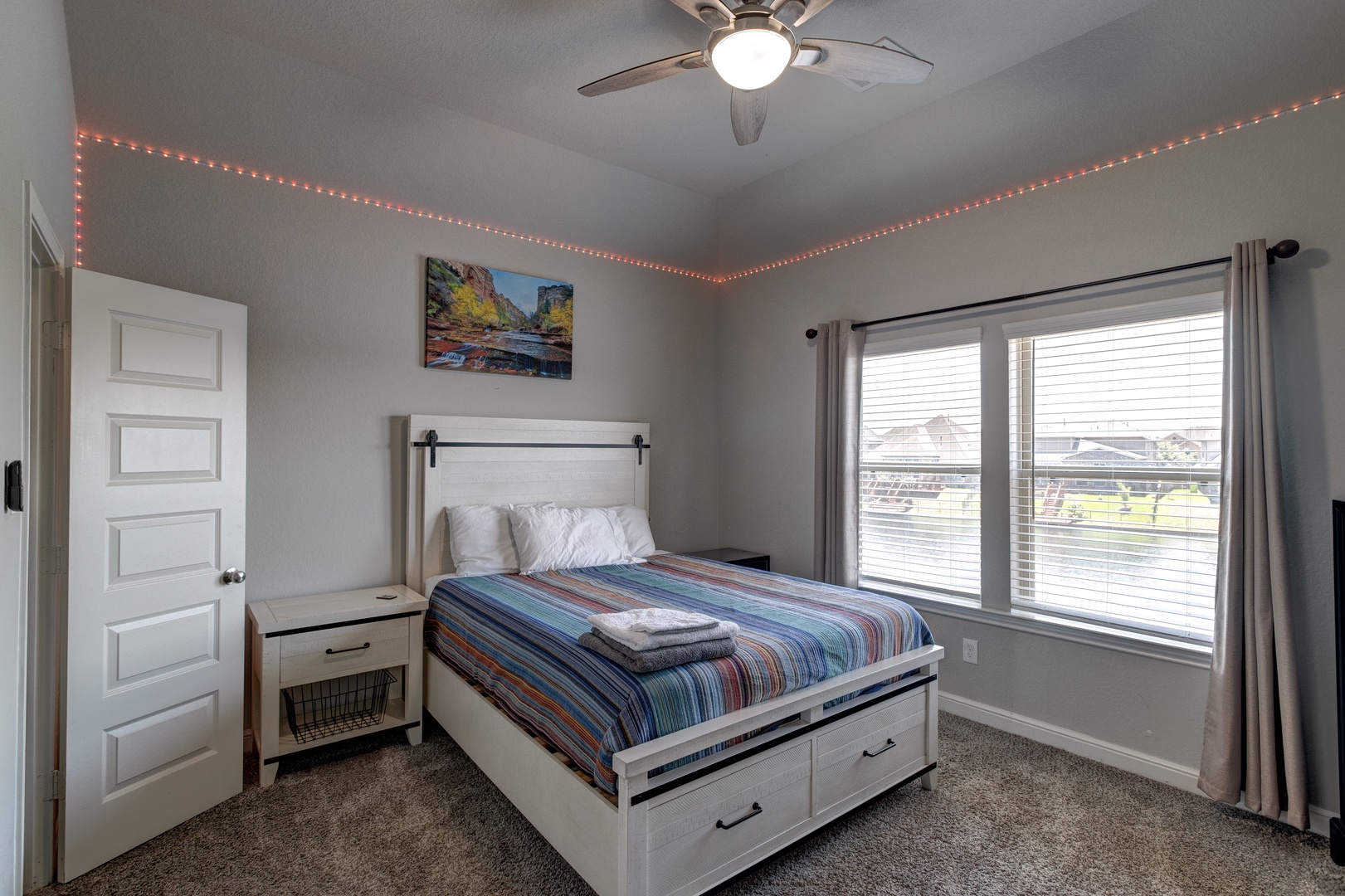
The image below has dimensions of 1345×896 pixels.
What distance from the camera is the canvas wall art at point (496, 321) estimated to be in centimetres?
344

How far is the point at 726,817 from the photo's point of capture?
1.87 metres

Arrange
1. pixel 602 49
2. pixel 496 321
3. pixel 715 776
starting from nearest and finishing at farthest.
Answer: pixel 715 776
pixel 602 49
pixel 496 321

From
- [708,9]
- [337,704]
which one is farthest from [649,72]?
[337,704]

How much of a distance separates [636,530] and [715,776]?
6.87 ft

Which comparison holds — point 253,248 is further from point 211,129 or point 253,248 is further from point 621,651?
point 621,651

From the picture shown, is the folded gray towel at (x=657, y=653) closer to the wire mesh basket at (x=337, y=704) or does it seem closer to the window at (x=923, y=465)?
the wire mesh basket at (x=337, y=704)

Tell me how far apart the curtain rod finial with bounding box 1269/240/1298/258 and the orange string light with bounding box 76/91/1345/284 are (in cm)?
49

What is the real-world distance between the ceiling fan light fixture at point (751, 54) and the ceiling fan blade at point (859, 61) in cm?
13

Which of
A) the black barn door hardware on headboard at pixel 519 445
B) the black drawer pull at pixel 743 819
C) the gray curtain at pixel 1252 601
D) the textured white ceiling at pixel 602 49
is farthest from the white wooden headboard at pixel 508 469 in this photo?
the gray curtain at pixel 1252 601

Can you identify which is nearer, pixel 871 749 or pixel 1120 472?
pixel 871 749

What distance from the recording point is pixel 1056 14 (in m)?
2.45

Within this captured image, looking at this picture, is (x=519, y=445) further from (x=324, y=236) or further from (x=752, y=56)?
(x=752, y=56)

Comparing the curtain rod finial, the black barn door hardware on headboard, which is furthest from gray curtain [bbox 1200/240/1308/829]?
the black barn door hardware on headboard

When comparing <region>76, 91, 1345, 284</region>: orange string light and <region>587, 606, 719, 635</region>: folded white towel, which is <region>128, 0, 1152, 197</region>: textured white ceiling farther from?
<region>587, 606, 719, 635</region>: folded white towel
